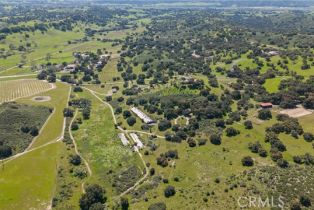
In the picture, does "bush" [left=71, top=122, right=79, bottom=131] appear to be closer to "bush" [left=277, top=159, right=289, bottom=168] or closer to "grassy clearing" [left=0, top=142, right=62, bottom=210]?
"grassy clearing" [left=0, top=142, right=62, bottom=210]

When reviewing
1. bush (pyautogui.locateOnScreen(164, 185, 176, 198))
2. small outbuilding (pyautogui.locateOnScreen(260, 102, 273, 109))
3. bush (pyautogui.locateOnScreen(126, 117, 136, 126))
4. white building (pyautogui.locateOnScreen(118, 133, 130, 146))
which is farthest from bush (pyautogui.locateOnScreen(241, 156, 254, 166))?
bush (pyautogui.locateOnScreen(126, 117, 136, 126))

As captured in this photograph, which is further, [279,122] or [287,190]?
[279,122]

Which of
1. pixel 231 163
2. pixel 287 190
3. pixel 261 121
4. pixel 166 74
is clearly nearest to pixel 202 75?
pixel 166 74

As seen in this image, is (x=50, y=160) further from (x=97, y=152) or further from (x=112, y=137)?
(x=112, y=137)

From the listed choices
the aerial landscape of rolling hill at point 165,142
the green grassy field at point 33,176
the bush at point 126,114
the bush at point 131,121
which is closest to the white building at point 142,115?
the aerial landscape of rolling hill at point 165,142

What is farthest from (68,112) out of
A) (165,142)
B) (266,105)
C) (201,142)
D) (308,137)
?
(308,137)

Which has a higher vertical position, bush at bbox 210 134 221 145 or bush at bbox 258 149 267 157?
bush at bbox 258 149 267 157

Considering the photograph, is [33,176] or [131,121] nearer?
[33,176]

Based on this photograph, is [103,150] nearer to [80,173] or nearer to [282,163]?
[80,173]
